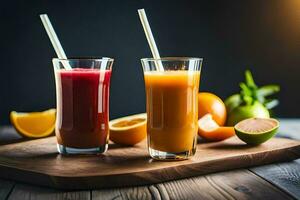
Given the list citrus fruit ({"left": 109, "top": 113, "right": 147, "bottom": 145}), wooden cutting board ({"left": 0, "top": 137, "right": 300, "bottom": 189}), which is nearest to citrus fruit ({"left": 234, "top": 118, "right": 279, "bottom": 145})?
wooden cutting board ({"left": 0, "top": 137, "right": 300, "bottom": 189})

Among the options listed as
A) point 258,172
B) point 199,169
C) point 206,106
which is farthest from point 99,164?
point 206,106

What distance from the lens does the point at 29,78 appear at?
257cm

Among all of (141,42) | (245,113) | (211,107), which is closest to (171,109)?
(211,107)

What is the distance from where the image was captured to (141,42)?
263 centimetres

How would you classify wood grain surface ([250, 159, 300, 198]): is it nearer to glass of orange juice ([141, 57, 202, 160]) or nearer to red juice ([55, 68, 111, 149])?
glass of orange juice ([141, 57, 202, 160])

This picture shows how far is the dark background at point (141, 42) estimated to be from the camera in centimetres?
255

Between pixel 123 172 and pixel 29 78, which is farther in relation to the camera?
pixel 29 78

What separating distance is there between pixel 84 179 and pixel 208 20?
153cm

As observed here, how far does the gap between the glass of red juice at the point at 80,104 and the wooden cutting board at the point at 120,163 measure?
0.05 meters

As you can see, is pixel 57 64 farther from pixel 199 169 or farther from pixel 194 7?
pixel 194 7

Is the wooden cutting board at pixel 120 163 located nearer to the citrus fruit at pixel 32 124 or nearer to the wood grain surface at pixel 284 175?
the wood grain surface at pixel 284 175

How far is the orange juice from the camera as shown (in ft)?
5.09

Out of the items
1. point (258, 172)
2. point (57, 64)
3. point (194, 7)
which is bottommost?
point (258, 172)

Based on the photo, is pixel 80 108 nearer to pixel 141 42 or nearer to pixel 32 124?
pixel 32 124
